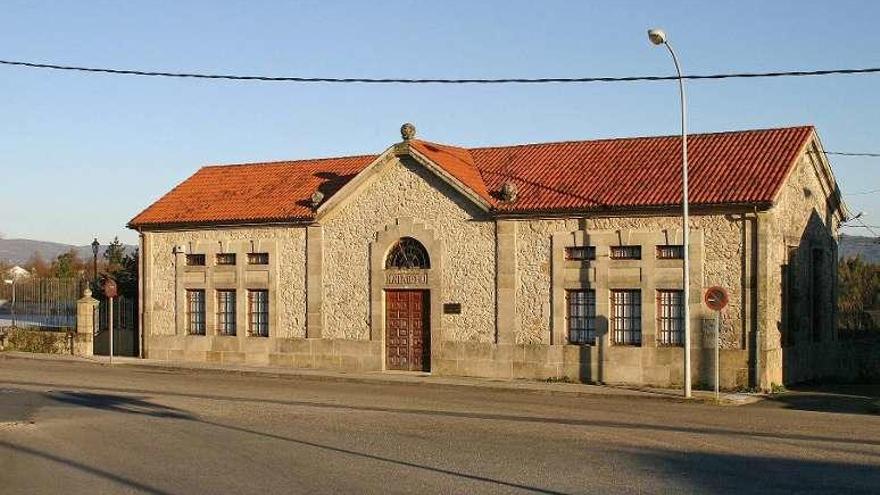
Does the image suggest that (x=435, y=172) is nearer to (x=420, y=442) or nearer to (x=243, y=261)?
(x=243, y=261)

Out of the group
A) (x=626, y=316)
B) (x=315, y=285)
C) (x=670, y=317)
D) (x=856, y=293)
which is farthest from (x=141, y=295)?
(x=856, y=293)

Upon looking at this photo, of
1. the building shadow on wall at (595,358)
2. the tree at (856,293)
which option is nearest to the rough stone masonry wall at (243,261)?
the building shadow on wall at (595,358)

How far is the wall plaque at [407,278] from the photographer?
103 feet

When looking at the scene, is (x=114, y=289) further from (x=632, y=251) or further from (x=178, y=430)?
(x=178, y=430)

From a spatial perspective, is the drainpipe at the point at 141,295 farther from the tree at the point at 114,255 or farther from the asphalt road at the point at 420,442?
the tree at the point at 114,255

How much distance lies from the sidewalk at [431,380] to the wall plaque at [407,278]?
249 centimetres

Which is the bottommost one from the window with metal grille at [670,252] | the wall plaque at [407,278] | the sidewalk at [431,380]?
the sidewalk at [431,380]

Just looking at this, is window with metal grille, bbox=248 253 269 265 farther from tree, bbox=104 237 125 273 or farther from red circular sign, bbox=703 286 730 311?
tree, bbox=104 237 125 273

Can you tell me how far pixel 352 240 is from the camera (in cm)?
3281

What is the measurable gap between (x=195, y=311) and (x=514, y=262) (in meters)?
11.6

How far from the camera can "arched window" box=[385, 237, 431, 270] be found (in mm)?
31688

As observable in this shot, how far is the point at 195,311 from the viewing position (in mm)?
36219

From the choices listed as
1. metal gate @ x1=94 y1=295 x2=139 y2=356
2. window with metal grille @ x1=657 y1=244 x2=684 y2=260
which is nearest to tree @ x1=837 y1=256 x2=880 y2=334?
window with metal grille @ x1=657 y1=244 x2=684 y2=260

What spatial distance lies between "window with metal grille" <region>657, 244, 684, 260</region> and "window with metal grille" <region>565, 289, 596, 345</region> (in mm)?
2042
